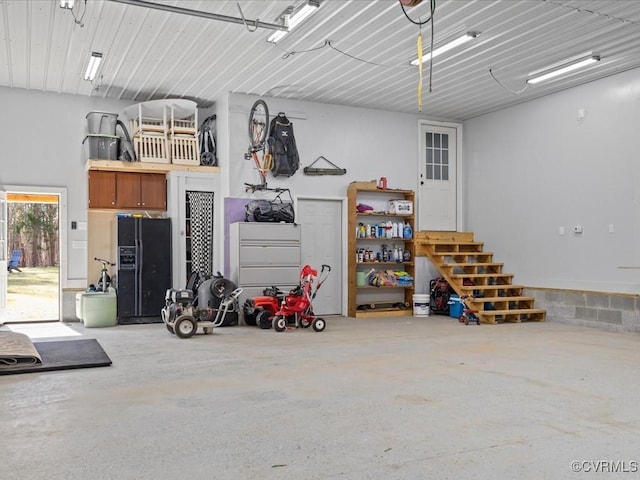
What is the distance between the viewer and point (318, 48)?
706 centimetres

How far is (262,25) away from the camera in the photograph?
614 centimetres

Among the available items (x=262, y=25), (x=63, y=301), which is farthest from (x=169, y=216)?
(x=262, y=25)

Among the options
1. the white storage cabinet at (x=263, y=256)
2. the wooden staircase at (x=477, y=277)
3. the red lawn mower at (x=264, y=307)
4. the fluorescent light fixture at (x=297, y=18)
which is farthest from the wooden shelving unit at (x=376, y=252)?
the fluorescent light fixture at (x=297, y=18)

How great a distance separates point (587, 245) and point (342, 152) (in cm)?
413

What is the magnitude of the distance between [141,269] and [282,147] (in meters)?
2.88

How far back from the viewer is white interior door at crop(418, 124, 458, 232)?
34.1ft

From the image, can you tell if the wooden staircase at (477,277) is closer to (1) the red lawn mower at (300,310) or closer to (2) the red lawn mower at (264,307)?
(1) the red lawn mower at (300,310)

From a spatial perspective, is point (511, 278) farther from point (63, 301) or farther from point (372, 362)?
point (63, 301)

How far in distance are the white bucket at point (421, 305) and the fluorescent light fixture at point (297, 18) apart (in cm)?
501

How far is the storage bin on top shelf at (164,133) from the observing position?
28.8 feet

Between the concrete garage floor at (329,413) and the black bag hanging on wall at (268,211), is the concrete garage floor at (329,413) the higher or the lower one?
the lower one

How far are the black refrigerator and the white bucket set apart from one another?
4126 millimetres

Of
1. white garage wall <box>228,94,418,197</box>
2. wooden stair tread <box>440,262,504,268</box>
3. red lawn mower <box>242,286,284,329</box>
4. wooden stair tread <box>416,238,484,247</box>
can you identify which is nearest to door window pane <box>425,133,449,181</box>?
white garage wall <box>228,94,418,197</box>

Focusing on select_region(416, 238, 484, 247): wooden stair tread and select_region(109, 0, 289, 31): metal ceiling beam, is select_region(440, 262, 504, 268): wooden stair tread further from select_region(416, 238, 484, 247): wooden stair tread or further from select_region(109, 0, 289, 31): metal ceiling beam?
select_region(109, 0, 289, 31): metal ceiling beam
